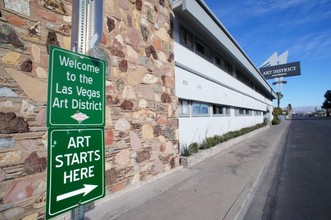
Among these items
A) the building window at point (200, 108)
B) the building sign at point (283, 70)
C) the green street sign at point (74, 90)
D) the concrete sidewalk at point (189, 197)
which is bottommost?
the concrete sidewalk at point (189, 197)

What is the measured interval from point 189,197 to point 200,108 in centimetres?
623

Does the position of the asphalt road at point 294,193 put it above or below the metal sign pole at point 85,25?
below

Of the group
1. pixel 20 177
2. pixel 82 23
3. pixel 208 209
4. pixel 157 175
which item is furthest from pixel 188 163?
pixel 82 23

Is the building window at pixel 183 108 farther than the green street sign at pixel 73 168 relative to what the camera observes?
Yes

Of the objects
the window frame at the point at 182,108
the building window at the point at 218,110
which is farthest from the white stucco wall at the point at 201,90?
the building window at the point at 218,110

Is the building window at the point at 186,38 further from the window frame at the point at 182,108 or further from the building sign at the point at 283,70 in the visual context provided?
the building sign at the point at 283,70

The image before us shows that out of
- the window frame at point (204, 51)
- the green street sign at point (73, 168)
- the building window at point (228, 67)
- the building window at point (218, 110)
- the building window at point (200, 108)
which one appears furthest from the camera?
the building window at point (228, 67)

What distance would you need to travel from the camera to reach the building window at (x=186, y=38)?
8.98 meters

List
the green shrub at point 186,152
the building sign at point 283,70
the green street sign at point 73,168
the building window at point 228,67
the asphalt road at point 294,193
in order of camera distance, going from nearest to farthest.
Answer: the green street sign at point 73,168, the asphalt road at point 294,193, the green shrub at point 186,152, the building window at point 228,67, the building sign at point 283,70

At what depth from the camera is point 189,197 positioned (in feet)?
15.6

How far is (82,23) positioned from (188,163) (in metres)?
6.12

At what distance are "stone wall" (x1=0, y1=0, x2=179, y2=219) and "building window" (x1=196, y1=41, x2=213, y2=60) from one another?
367 cm

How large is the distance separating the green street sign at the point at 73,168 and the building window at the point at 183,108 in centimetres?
673

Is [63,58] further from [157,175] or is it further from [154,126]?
[157,175]
